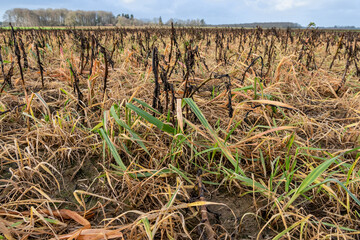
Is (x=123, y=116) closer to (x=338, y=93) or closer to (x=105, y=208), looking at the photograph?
(x=105, y=208)

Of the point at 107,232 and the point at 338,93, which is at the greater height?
the point at 338,93

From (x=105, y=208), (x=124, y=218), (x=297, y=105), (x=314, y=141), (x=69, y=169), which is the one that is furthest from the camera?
(x=297, y=105)

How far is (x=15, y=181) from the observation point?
1.40 metres

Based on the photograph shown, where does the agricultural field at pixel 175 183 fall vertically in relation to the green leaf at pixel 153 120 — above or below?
below

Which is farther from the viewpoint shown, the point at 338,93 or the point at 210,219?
the point at 338,93

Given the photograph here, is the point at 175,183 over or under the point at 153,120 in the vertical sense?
under

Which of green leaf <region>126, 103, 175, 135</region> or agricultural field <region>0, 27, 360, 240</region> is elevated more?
green leaf <region>126, 103, 175, 135</region>

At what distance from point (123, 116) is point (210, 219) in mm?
1159

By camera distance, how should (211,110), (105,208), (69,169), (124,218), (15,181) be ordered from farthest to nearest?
(211,110) < (69,169) < (15,181) < (105,208) < (124,218)

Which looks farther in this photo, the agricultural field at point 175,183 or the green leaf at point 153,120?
the green leaf at point 153,120

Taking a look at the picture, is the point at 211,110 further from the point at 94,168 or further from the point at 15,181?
the point at 15,181

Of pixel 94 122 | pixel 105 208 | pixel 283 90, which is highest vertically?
pixel 283 90

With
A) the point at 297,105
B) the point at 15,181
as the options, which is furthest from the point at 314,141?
the point at 15,181

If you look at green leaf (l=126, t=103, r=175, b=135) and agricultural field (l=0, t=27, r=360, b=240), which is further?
green leaf (l=126, t=103, r=175, b=135)
